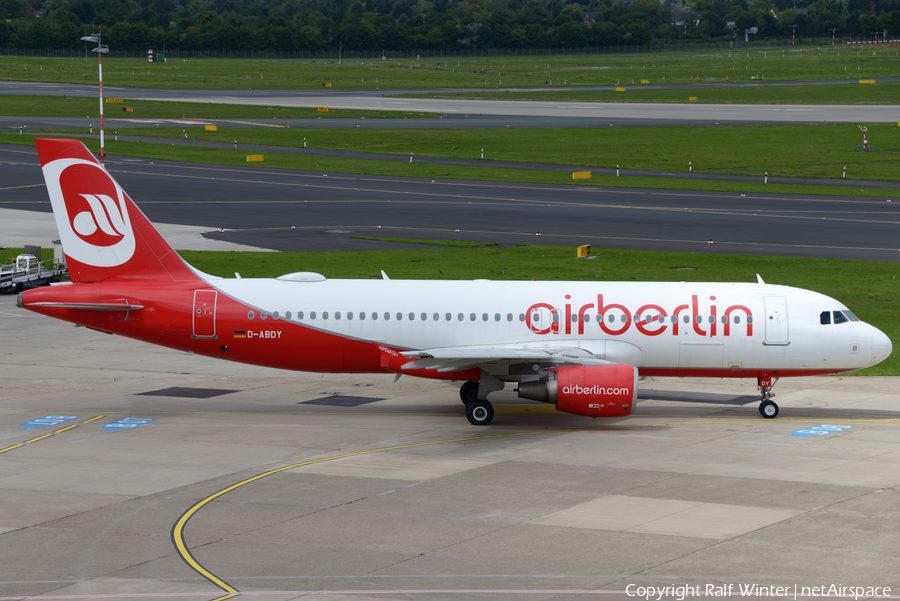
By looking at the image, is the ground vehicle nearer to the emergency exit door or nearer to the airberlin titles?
the emergency exit door

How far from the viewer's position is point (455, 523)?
25438 mm

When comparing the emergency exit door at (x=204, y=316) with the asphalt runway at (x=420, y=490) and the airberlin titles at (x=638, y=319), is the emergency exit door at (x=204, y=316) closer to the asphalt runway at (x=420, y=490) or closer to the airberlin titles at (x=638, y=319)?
the asphalt runway at (x=420, y=490)

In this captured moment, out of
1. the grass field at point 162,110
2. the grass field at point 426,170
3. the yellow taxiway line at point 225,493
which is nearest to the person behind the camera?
the yellow taxiway line at point 225,493

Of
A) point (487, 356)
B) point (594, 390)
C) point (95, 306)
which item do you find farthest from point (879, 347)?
point (95, 306)

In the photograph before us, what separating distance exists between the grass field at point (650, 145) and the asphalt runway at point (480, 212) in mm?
15790

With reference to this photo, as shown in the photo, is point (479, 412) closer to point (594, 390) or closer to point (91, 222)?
point (594, 390)

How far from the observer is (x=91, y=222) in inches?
1444

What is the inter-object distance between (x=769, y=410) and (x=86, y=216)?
71.4ft

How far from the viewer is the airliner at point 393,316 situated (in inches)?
1426

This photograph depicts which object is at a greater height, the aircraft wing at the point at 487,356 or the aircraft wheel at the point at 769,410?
the aircraft wing at the point at 487,356

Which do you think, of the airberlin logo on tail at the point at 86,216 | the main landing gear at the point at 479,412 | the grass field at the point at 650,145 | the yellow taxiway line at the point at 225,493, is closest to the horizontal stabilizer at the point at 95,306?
the airberlin logo on tail at the point at 86,216

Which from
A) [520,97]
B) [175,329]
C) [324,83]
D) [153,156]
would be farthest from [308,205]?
[324,83]

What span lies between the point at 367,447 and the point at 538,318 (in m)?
7.07

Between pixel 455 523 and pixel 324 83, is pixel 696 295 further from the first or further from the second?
pixel 324 83
